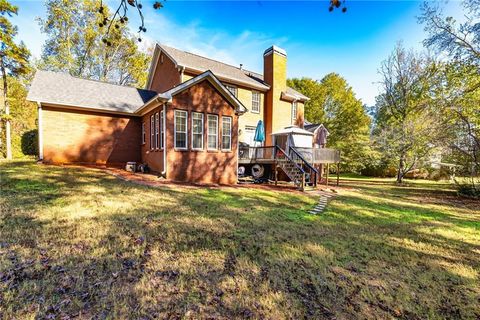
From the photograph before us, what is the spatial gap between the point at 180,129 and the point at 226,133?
281 centimetres

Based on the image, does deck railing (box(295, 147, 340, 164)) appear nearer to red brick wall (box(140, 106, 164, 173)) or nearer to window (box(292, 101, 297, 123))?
window (box(292, 101, 297, 123))

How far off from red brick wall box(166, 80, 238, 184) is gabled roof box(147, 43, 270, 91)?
4.08 m

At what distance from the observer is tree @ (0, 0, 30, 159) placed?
17.3m

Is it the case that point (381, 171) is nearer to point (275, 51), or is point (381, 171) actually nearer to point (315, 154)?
point (315, 154)

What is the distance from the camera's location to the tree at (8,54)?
681 inches

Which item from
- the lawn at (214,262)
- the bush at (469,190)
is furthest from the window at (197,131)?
the bush at (469,190)

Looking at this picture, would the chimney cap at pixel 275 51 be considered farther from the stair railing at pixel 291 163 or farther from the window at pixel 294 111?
the stair railing at pixel 291 163

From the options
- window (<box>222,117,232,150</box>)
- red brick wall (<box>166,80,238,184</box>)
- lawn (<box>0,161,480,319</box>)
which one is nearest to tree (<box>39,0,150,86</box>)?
red brick wall (<box>166,80,238,184</box>)

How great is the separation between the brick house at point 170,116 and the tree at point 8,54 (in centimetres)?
662

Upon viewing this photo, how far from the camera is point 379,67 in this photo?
24.4 meters

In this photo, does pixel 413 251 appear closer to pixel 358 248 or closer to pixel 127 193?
pixel 358 248

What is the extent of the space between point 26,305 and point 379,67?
30.7 metres

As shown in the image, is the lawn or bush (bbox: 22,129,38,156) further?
bush (bbox: 22,129,38,156)

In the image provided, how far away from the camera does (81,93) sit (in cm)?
1493
